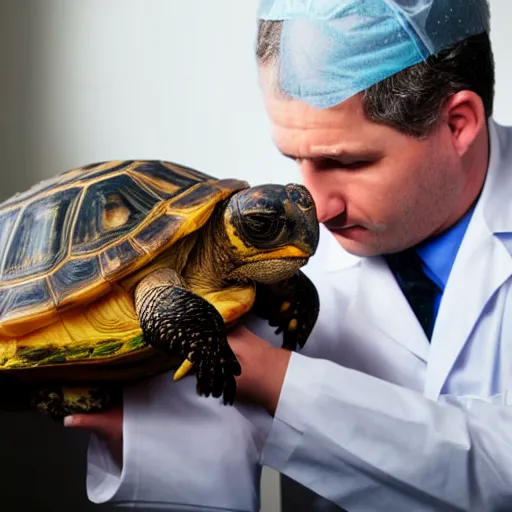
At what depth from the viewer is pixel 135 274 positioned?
0.48 meters

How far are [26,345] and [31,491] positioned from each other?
0.17m

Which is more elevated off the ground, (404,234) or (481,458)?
(404,234)

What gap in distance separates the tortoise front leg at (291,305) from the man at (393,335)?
0.08 feet

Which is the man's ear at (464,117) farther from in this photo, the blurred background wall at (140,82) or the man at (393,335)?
the blurred background wall at (140,82)

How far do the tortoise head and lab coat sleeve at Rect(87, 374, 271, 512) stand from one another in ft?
0.42

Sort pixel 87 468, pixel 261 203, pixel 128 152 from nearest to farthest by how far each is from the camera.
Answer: pixel 261 203 → pixel 87 468 → pixel 128 152

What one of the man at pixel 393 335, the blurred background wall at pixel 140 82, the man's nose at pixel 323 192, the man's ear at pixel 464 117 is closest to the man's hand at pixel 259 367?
the man at pixel 393 335

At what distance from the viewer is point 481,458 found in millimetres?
529

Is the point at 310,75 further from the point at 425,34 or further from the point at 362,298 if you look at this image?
the point at 362,298

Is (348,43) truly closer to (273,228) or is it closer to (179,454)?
(273,228)

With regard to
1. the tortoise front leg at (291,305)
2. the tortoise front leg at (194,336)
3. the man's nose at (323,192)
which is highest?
the man's nose at (323,192)

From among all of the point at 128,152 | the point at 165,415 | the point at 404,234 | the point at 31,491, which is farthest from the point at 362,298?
the point at 128,152

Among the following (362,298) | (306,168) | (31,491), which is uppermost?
(306,168)

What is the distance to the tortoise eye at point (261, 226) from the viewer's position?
0.46 meters
